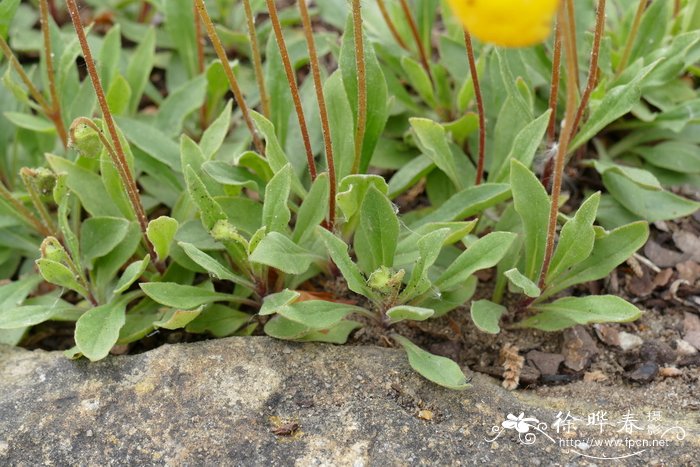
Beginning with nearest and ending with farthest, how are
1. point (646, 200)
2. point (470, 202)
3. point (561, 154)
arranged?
point (561, 154)
point (470, 202)
point (646, 200)

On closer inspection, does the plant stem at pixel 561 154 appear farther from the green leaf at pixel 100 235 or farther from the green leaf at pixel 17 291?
the green leaf at pixel 17 291

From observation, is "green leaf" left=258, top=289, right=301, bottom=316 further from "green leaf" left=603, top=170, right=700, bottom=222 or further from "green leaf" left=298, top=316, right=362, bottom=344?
"green leaf" left=603, top=170, right=700, bottom=222

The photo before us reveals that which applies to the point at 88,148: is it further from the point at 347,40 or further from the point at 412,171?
the point at 412,171

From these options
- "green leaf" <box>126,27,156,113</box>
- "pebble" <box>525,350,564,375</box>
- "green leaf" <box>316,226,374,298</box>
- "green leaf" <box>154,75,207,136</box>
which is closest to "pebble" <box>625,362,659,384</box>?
"pebble" <box>525,350,564,375</box>

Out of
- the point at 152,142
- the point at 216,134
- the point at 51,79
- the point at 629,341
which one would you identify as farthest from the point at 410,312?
the point at 51,79

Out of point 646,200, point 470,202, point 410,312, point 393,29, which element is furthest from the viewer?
point 393,29

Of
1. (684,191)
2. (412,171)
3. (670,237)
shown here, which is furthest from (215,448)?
(684,191)

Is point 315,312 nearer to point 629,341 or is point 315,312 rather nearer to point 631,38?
point 629,341

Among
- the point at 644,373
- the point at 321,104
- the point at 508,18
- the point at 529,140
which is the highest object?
the point at 508,18
